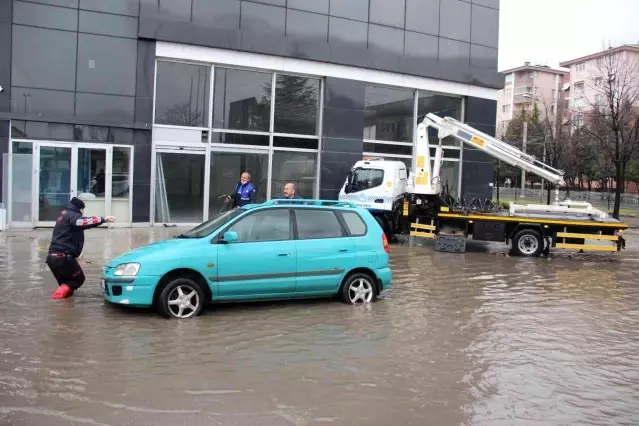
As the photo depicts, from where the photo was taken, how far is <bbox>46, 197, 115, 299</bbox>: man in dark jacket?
819 centimetres

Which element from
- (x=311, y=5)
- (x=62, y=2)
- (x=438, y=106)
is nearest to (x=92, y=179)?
(x=62, y=2)

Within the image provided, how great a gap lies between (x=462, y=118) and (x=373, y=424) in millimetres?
22090

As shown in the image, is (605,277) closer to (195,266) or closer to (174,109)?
A: (195,266)

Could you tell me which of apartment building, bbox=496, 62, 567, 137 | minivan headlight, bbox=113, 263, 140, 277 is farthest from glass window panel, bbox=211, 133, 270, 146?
apartment building, bbox=496, 62, 567, 137

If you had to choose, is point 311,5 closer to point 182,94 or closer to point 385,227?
point 182,94

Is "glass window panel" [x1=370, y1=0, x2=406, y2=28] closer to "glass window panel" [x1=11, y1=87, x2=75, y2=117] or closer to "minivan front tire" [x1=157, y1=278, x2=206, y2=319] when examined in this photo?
"glass window panel" [x1=11, y1=87, x2=75, y2=117]

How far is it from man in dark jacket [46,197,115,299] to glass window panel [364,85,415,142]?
15385 mm

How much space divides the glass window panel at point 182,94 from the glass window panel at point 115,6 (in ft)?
5.72

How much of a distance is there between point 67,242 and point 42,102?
10644mm

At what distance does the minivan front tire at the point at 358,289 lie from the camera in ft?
28.2

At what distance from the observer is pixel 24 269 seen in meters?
10.7

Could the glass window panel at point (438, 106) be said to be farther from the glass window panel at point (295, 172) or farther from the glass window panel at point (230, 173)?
the glass window panel at point (230, 173)

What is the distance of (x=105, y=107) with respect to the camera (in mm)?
17969

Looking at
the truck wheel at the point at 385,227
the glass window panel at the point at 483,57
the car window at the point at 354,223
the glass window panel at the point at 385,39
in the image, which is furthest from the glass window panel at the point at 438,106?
the car window at the point at 354,223
